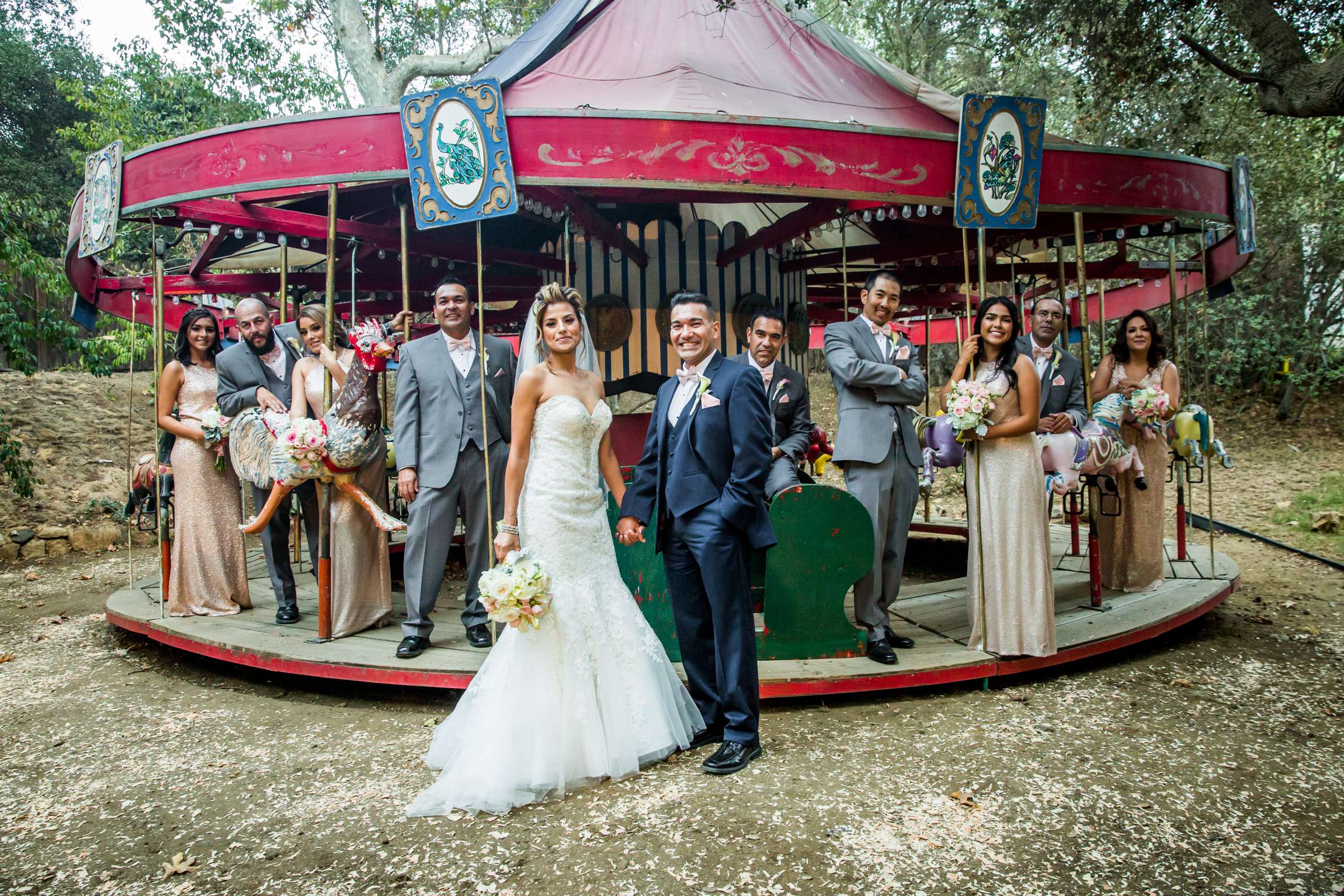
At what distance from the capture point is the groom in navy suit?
351 centimetres

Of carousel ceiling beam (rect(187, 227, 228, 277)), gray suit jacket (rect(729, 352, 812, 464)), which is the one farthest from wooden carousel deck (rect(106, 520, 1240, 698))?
carousel ceiling beam (rect(187, 227, 228, 277))

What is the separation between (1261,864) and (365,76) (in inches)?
615

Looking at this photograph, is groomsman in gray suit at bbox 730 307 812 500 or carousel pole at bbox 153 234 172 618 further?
carousel pole at bbox 153 234 172 618

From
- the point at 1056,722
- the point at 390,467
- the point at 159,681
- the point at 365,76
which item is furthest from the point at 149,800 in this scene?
the point at 365,76

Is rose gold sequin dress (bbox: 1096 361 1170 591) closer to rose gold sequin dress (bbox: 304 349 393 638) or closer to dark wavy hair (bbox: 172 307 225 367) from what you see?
rose gold sequin dress (bbox: 304 349 393 638)

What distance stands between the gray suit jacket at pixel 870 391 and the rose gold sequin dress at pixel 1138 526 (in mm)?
2381

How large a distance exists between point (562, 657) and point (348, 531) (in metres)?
2.28

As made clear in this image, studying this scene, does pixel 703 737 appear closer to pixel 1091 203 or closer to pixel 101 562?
pixel 1091 203

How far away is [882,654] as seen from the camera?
4.61 m

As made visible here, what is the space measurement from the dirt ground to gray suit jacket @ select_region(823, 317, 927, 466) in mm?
1344

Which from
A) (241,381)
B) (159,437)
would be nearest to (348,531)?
(241,381)

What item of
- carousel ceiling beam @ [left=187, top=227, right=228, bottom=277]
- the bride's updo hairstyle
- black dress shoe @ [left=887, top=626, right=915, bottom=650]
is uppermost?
carousel ceiling beam @ [left=187, top=227, right=228, bottom=277]

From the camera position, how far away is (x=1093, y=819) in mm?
3199

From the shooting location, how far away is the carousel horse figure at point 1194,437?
6.59 metres
